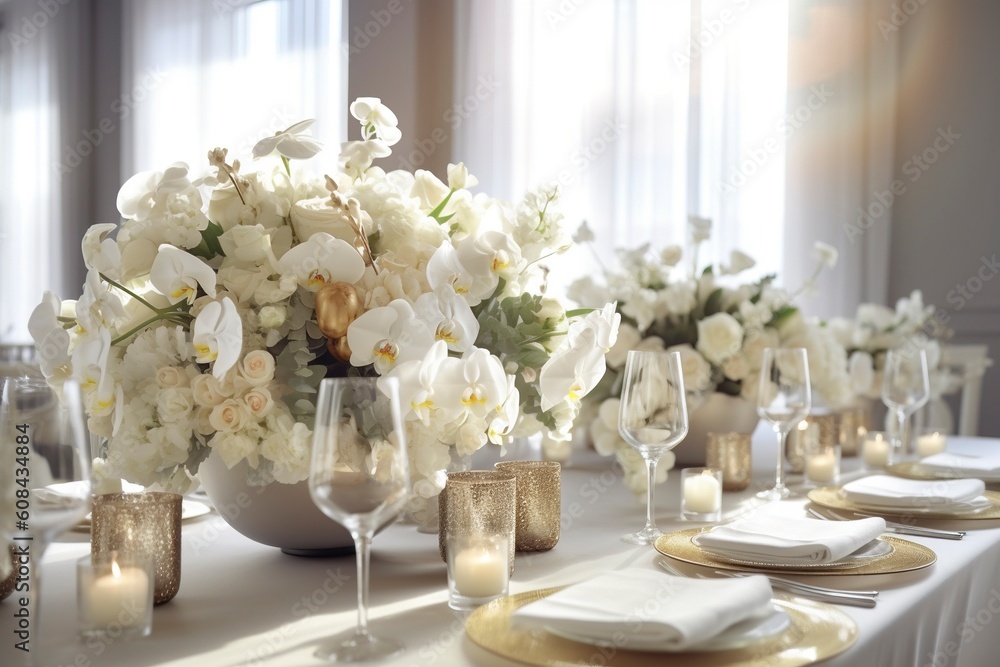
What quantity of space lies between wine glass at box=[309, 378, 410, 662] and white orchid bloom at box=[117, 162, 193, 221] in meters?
0.40

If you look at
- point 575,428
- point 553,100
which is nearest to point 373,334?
point 575,428

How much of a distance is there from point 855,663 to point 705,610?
165 mm

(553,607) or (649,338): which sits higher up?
(649,338)

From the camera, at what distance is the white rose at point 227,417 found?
938mm

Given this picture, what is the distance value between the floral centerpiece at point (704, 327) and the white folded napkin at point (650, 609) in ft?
3.26

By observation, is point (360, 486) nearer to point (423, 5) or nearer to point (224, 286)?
point (224, 286)

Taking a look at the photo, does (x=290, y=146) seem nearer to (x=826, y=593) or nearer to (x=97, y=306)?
(x=97, y=306)

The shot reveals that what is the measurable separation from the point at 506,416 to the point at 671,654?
1.20ft

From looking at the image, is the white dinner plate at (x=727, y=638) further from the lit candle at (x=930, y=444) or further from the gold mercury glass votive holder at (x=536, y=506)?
the lit candle at (x=930, y=444)

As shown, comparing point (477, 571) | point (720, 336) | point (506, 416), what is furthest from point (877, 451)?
point (477, 571)

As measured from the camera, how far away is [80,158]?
6059mm

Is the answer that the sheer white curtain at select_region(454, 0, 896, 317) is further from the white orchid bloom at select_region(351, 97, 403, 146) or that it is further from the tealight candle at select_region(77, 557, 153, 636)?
the tealight candle at select_region(77, 557, 153, 636)

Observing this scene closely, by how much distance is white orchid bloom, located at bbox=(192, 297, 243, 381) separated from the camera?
2.99ft

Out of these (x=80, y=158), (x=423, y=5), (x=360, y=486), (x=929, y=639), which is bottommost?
(x=929, y=639)
